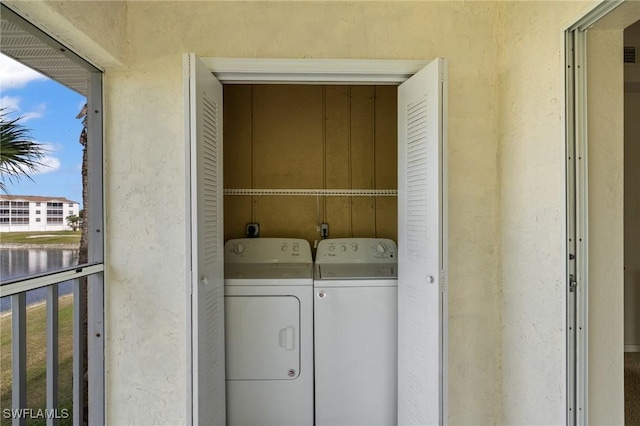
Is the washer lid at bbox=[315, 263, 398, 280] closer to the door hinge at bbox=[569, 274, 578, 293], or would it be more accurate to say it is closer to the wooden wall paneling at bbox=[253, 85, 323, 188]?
the wooden wall paneling at bbox=[253, 85, 323, 188]

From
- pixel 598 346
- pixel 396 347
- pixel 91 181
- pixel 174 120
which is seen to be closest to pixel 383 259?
pixel 396 347

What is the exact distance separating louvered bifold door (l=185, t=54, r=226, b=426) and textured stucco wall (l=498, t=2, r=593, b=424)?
159 cm

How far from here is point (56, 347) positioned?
1538mm

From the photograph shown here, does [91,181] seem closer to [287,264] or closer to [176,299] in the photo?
[176,299]

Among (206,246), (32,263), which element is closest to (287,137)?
(206,246)

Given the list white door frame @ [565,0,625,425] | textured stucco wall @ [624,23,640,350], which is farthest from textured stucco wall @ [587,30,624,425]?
textured stucco wall @ [624,23,640,350]

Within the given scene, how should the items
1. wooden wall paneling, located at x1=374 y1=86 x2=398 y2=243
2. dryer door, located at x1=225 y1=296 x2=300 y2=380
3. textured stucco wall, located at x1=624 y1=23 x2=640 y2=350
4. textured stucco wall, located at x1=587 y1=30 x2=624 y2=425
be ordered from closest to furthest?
textured stucco wall, located at x1=587 y1=30 x2=624 y2=425 → dryer door, located at x1=225 y1=296 x2=300 y2=380 → textured stucco wall, located at x1=624 y1=23 x2=640 y2=350 → wooden wall paneling, located at x1=374 y1=86 x2=398 y2=243

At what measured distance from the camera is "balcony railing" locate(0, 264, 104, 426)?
1328mm

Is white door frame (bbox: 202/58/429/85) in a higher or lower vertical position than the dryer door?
higher

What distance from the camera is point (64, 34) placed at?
1.41m

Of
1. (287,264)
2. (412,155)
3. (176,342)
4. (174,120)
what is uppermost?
(174,120)

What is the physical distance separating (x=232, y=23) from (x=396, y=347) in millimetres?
2130

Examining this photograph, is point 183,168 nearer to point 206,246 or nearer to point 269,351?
point 206,246

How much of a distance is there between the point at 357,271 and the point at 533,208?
1.12 metres
